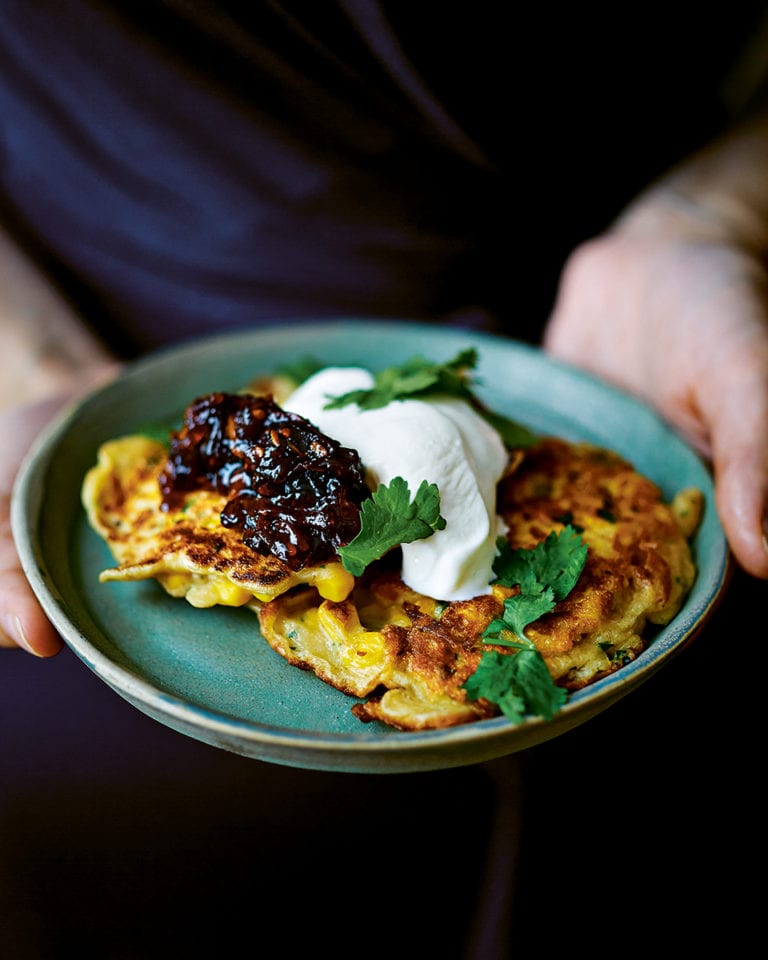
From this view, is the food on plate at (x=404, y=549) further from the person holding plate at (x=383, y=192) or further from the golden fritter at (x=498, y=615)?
the person holding plate at (x=383, y=192)

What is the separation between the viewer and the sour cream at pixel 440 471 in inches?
82.3

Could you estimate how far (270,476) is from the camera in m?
2.15

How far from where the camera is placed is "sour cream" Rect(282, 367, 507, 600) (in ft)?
6.86

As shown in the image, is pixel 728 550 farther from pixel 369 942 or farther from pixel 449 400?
pixel 369 942

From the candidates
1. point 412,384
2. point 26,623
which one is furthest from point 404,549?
point 26,623

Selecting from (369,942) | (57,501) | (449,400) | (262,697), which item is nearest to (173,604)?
(262,697)

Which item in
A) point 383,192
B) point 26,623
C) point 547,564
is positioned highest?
point 26,623

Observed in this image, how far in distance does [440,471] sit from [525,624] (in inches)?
16.7

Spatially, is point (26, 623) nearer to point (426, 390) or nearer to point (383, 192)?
point (426, 390)

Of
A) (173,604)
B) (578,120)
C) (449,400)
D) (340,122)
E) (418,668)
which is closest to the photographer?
(418,668)

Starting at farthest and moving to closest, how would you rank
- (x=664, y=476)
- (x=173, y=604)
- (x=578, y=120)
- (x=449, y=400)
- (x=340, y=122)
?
1. (x=578, y=120)
2. (x=340, y=122)
3. (x=664, y=476)
4. (x=449, y=400)
5. (x=173, y=604)

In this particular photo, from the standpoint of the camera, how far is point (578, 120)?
3.76m

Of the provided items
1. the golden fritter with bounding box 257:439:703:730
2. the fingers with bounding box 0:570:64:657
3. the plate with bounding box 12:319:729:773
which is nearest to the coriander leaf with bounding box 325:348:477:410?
the golden fritter with bounding box 257:439:703:730

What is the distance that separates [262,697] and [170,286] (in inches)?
97.2
